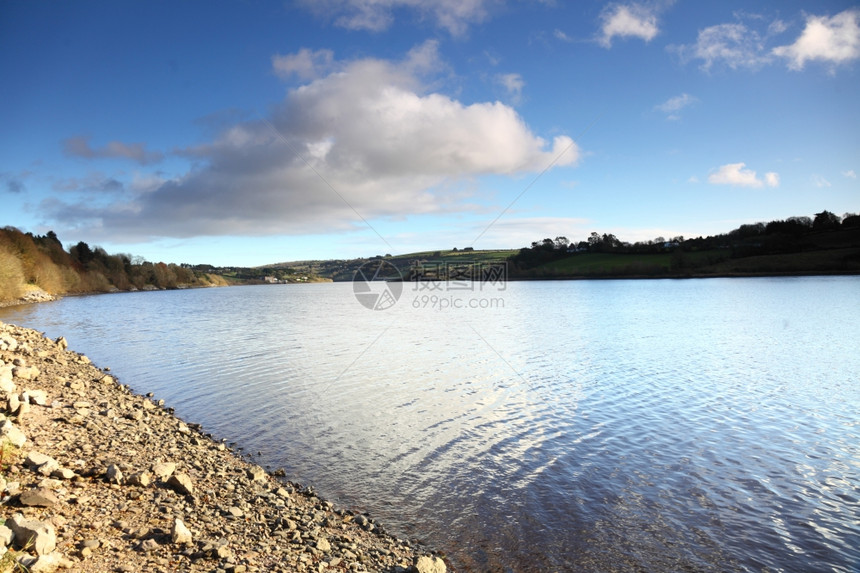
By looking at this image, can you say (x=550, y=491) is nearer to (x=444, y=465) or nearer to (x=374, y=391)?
(x=444, y=465)

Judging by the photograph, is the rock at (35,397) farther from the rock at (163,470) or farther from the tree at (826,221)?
the tree at (826,221)

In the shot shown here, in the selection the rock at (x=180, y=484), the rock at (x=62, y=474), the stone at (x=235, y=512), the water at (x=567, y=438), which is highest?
the rock at (x=62, y=474)

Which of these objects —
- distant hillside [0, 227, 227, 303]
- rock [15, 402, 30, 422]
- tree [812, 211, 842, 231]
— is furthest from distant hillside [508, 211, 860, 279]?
rock [15, 402, 30, 422]

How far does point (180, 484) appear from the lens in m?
7.39

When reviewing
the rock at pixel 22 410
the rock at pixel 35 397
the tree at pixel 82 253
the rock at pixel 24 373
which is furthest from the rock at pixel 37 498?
the tree at pixel 82 253

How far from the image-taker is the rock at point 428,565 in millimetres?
5676

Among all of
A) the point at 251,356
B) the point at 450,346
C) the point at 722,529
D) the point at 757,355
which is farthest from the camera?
the point at 450,346

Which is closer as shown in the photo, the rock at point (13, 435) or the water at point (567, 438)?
the water at point (567, 438)

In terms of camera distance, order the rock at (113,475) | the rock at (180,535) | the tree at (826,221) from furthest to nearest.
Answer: the tree at (826,221) → the rock at (113,475) → the rock at (180,535)

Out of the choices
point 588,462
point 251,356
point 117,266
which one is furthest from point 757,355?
point 117,266

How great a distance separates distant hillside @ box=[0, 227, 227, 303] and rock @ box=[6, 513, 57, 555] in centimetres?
7691

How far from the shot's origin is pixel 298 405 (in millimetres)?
15336

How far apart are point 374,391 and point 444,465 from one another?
7359 millimetres

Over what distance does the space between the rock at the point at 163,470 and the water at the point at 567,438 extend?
2586mm
